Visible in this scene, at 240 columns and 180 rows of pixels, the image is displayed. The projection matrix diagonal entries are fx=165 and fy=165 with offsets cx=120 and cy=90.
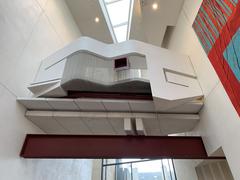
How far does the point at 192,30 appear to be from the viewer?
2.94m

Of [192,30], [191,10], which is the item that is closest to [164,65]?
[192,30]

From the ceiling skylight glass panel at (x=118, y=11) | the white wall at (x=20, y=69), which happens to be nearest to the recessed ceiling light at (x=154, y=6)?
the ceiling skylight glass panel at (x=118, y=11)

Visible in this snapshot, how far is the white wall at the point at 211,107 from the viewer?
6.31ft

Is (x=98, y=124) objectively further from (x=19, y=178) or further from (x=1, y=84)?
(x=1, y=84)

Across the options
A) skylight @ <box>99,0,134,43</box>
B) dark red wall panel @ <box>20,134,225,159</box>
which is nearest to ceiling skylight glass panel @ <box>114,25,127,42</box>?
skylight @ <box>99,0,134,43</box>

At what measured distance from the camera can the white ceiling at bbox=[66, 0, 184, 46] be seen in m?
3.39

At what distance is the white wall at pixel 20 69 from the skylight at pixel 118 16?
75.3 inches

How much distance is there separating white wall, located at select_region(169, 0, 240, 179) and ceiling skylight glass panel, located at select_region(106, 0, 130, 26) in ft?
8.26

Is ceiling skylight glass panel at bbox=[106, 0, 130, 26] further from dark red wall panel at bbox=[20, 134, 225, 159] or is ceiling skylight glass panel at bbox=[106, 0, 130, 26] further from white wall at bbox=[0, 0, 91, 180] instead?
dark red wall panel at bbox=[20, 134, 225, 159]

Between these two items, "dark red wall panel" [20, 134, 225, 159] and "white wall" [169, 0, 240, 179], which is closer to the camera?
"white wall" [169, 0, 240, 179]

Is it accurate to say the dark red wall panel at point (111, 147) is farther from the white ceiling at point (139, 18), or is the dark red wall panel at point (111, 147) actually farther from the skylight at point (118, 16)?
the skylight at point (118, 16)

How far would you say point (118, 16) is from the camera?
563cm

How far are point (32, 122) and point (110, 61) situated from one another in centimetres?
170

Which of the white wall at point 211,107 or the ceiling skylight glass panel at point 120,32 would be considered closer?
the white wall at point 211,107
